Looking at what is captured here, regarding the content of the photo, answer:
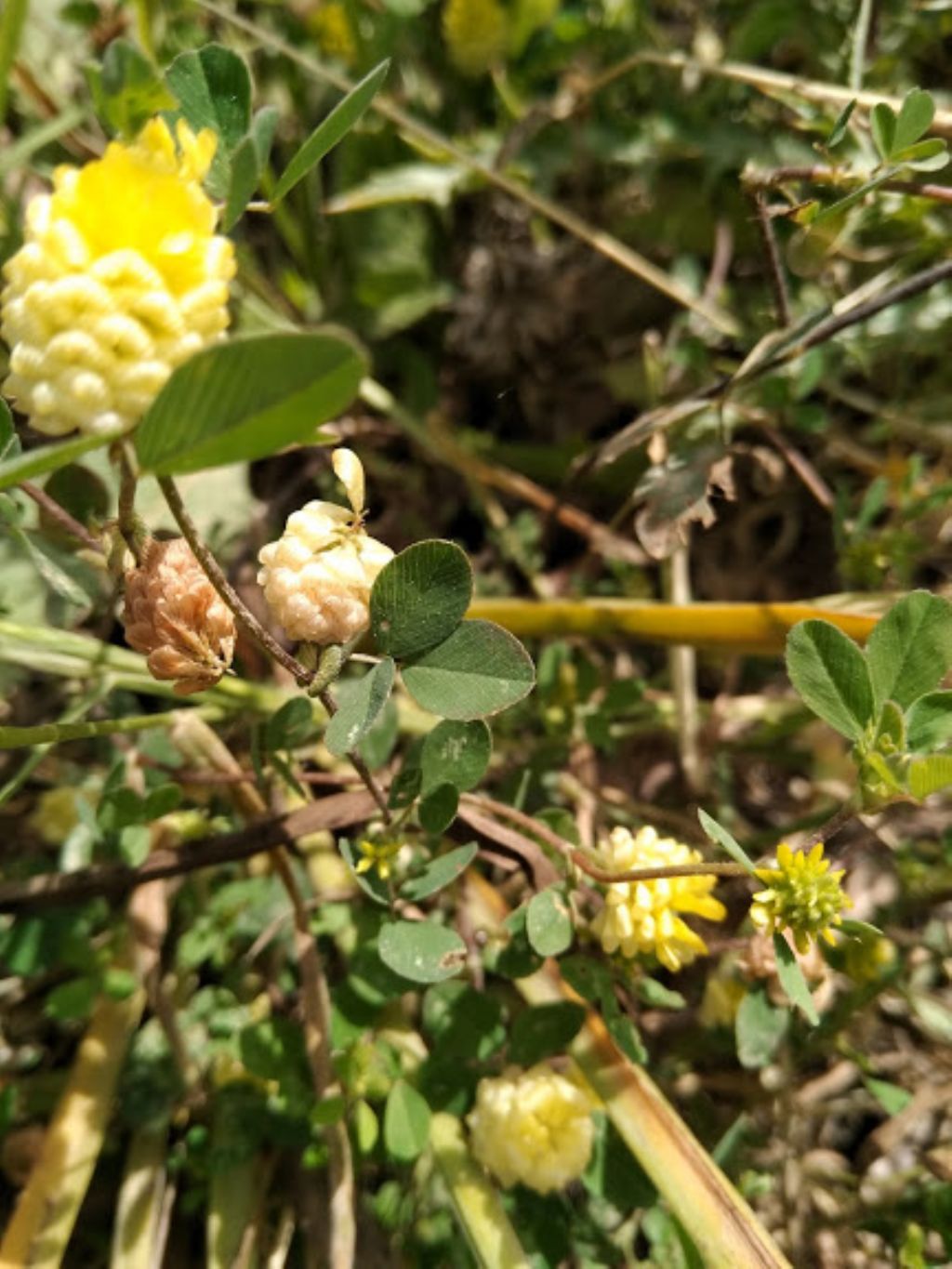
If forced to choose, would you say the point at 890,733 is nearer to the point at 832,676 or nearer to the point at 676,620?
the point at 832,676

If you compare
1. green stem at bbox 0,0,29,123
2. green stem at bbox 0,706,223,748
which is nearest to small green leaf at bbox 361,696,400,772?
green stem at bbox 0,706,223,748

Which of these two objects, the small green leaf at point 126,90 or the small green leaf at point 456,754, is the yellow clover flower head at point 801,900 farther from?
the small green leaf at point 126,90

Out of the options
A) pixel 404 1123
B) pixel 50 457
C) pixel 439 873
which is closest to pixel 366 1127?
pixel 404 1123

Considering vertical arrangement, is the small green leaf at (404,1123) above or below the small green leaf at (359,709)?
below

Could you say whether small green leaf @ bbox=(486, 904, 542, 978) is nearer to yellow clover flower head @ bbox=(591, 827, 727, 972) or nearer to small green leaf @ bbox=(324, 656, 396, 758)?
yellow clover flower head @ bbox=(591, 827, 727, 972)

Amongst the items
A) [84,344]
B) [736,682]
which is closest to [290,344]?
[84,344]

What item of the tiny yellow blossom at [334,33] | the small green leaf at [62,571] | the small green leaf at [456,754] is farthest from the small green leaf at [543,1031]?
the tiny yellow blossom at [334,33]
